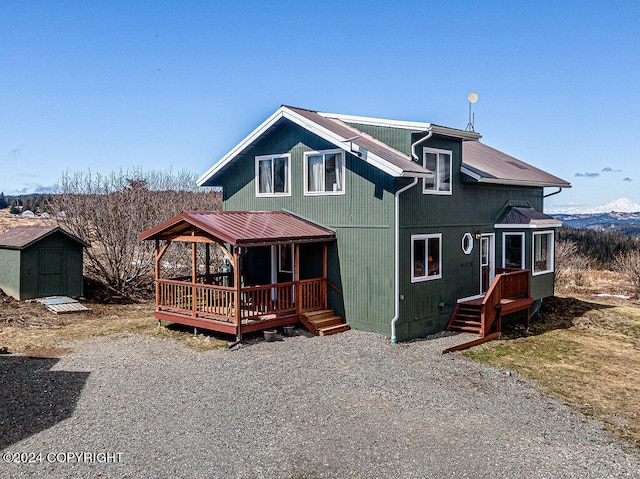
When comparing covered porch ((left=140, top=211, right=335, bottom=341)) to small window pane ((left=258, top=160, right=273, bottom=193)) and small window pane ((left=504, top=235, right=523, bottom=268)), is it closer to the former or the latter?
small window pane ((left=258, top=160, right=273, bottom=193))

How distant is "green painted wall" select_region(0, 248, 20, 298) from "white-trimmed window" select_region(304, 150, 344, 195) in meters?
9.67

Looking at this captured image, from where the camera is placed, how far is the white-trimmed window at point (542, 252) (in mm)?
17922

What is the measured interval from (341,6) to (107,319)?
12.2m

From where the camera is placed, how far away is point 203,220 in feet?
43.3

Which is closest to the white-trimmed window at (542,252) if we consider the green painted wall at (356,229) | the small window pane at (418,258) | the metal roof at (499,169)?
the metal roof at (499,169)

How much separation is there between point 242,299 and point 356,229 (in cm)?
358

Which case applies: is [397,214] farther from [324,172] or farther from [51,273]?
[51,273]

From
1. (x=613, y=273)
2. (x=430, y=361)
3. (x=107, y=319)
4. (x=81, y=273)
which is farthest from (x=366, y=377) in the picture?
(x=613, y=273)

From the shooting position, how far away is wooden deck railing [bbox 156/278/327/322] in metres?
13.3

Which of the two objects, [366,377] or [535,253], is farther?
[535,253]

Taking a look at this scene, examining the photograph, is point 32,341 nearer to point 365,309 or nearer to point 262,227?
point 262,227

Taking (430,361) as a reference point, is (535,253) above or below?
above

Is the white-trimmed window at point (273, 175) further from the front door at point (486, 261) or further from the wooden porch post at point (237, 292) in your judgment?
the front door at point (486, 261)

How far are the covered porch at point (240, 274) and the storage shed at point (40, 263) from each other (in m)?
5.45
